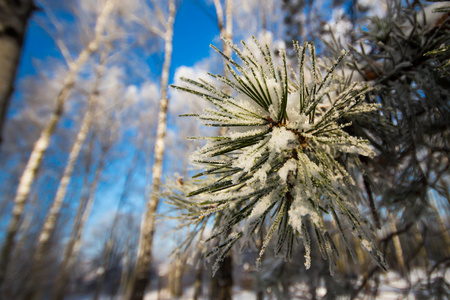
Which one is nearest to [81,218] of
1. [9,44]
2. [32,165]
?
[32,165]

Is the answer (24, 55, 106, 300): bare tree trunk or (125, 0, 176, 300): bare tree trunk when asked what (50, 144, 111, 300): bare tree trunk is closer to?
(24, 55, 106, 300): bare tree trunk

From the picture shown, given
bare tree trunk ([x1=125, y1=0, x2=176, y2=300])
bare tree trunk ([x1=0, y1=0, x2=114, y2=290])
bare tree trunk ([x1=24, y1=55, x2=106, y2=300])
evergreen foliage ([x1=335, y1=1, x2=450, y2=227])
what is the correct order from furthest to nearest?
bare tree trunk ([x1=24, y1=55, x2=106, y2=300]), bare tree trunk ([x1=125, y1=0, x2=176, y2=300]), bare tree trunk ([x1=0, y1=0, x2=114, y2=290]), evergreen foliage ([x1=335, y1=1, x2=450, y2=227])

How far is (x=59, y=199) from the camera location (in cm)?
560

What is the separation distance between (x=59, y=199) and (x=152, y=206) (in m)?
3.91

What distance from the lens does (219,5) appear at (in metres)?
3.21

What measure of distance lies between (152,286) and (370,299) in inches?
907

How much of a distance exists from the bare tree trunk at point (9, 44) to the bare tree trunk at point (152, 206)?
1761 millimetres

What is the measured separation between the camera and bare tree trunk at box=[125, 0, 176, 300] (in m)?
3.30

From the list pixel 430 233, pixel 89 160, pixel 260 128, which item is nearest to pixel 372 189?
pixel 260 128

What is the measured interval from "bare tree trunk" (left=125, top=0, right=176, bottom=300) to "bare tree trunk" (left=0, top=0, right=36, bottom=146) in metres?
1.76

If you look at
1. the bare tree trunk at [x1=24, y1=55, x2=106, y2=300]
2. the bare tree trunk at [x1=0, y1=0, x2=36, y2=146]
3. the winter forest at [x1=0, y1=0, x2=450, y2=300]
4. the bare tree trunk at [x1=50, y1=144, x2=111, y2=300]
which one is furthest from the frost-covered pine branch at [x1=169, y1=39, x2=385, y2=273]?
the bare tree trunk at [x1=50, y1=144, x2=111, y2=300]

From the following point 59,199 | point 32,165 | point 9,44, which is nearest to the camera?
point 9,44

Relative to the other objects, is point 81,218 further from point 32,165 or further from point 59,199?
point 32,165

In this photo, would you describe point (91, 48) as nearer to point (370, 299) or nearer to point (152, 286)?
point (370, 299)
